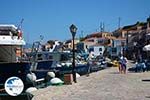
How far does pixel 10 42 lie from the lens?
2508cm

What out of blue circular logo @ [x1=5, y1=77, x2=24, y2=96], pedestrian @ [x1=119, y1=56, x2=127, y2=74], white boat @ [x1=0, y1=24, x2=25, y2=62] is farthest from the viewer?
pedestrian @ [x1=119, y1=56, x2=127, y2=74]

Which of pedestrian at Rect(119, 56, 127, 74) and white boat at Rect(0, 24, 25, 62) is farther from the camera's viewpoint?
pedestrian at Rect(119, 56, 127, 74)

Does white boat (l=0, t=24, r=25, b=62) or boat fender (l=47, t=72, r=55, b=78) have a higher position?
white boat (l=0, t=24, r=25, b=62)

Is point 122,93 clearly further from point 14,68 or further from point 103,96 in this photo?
point 14,68

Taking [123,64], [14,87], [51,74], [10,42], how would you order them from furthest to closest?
1. [123,64]
2. [51,74]
3. [10,42]
4. [14,87]

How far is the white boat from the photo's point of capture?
25.0 metres

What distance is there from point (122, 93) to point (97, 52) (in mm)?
88568

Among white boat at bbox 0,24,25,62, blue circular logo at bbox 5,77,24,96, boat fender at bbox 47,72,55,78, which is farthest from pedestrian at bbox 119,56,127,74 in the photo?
blue circular logo at bbox 5,77,24,96

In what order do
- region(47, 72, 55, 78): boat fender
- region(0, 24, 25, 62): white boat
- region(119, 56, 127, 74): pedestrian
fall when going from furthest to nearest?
1. region(119, 56, 127, 74): pedestrian
2. region(47, 72, 55, 78): boat fender
3. region(0, 24, 25, 62): white boat

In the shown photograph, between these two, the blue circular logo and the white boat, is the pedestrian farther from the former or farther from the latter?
the blue circular logo

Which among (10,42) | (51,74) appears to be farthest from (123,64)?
(10,42)

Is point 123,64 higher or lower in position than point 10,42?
lower

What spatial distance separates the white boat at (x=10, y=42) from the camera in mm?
25016

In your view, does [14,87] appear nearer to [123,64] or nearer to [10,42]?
[10,42]
